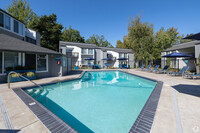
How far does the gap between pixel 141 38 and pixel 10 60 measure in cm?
2539

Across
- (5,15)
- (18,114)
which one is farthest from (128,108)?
(5,15)

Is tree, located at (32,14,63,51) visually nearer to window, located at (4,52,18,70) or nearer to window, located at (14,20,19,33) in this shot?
window, located at (14,20,19,33)

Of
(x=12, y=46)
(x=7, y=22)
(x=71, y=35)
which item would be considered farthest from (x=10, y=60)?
(x=71, y=35)

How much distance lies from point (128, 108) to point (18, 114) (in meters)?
4.33

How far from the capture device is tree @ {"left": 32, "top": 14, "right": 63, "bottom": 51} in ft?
91.5

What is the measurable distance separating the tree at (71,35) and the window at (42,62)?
114 ft

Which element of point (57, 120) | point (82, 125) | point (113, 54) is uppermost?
point (113, 54)

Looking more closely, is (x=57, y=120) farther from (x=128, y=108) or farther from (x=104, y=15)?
(x=104, y=15)

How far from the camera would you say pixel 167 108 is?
3.33m

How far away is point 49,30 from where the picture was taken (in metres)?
28.3

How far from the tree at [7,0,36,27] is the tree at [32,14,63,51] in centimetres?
288

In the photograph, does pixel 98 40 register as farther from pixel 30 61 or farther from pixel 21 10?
pixel 30 61

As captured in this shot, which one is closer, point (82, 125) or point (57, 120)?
point (57, 120)

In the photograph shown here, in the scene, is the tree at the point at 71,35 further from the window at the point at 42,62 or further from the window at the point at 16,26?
the window at the point at 42,62
